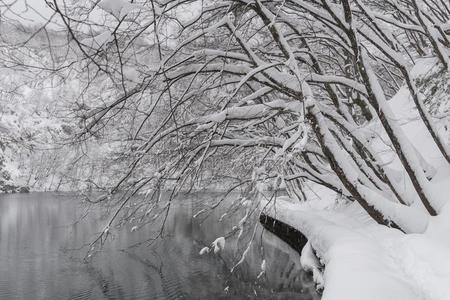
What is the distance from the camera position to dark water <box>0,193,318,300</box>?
36.8 ft

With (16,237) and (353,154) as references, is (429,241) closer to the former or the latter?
(353,154)

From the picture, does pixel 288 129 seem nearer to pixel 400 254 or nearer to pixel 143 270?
pixel 400 254

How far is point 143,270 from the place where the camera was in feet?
44.8

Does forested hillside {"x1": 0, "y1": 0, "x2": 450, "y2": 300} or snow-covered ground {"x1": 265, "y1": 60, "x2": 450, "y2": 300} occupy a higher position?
forested hillside {"x1": 0, "y1": 0, "x2": 450, "y2": 300}

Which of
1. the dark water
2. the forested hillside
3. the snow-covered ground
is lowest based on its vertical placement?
the dark water

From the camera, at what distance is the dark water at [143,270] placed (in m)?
11.2

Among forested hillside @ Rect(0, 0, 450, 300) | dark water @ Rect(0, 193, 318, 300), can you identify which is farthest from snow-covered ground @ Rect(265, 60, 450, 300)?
dark water @ Rect(0, 193, 318, 300)

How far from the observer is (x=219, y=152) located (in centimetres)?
1224

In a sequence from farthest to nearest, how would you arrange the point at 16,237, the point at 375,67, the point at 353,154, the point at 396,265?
the point at 16,237 < the point at 375,67 < the point at 353,154 < the point at 396,265

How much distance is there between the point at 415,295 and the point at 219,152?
24.5ft

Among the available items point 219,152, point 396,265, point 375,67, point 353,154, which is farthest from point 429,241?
point 375,67

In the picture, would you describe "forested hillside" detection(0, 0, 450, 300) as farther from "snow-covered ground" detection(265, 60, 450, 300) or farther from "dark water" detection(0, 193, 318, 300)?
"dark water" detection(0, 193, 318, 300)

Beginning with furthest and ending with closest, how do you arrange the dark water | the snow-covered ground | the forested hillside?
the dark water → the forested hillside → the snow-covered ground

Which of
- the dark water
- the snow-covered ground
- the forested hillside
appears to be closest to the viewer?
the snow-covered ground
